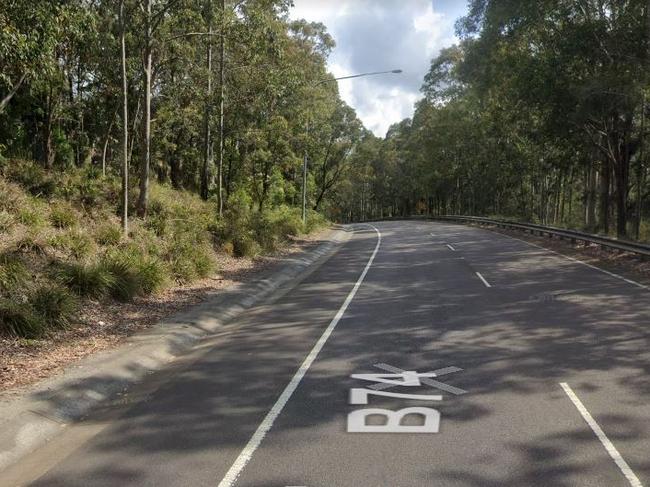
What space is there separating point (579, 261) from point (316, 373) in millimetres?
13910

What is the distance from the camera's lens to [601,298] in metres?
12.0

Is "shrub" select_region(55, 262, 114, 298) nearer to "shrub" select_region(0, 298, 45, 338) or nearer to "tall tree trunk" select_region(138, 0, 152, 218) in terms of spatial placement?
"shrub" select_region(0, 298, 45, 338)

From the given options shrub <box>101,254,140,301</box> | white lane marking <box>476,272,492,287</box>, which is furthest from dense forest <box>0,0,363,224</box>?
white lane marking <box>476,272,492,287</box>

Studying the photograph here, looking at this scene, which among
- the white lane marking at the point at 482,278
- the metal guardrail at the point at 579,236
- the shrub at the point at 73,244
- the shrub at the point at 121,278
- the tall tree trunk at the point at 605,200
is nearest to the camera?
the shrub at the point at 121,278

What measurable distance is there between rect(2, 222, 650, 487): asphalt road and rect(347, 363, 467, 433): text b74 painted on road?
6cm

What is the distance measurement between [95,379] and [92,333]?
2.32 meters

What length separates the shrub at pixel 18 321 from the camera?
838cm

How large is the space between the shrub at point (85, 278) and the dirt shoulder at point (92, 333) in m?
0.27

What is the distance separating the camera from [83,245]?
41.4 feet

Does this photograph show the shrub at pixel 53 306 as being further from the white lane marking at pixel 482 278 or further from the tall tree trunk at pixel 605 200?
the tall tree trunk at pixel 605 200

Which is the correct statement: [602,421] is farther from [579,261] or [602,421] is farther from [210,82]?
[210,82]

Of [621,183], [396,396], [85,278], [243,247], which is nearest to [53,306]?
[85,278]

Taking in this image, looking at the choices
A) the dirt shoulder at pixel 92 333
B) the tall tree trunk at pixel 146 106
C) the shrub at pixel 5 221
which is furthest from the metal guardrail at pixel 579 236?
the shrub at pixel 5 221

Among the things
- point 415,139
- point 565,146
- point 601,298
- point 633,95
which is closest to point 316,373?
point 601,298
